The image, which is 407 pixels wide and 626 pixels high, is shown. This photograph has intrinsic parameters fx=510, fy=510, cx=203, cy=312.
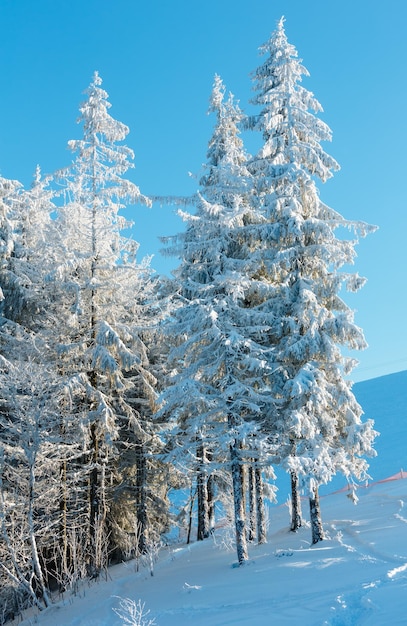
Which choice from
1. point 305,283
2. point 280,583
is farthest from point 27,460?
point 305,283

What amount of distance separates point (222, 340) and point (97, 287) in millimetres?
5710

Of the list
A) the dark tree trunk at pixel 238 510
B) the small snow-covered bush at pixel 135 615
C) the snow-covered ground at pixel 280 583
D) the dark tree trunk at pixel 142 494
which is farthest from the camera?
the dark tree trunk at pixel 142 494

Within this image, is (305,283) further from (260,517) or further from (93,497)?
(93,497)

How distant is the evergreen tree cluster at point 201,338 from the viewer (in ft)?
48.5

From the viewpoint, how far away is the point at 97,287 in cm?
1814

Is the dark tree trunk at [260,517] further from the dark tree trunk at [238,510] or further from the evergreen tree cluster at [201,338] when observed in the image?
the dark tree trunk at [238,510]

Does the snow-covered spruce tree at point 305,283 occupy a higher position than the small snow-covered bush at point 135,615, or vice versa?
the snow-covered spruce tree at point 305,283

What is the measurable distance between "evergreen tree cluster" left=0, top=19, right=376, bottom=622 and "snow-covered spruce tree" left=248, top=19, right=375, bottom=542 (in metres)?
0.05

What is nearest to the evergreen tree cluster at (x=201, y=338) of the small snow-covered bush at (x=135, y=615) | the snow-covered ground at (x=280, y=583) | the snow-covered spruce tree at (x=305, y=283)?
the snow-covered spruce tree at (x=305, y=283)

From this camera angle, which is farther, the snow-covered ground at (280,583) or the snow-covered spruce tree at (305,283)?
the snow-covered spruce tree at (305,283)

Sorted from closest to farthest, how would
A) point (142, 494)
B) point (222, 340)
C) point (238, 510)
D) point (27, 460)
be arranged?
point (238, 510), point (222, 340), point (27, 460), point (142, 494)

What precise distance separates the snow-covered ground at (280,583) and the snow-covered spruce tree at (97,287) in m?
3.56

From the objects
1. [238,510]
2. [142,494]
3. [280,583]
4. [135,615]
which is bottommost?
[135,615]

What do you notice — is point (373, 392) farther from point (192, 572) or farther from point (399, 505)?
point (192, 572)
